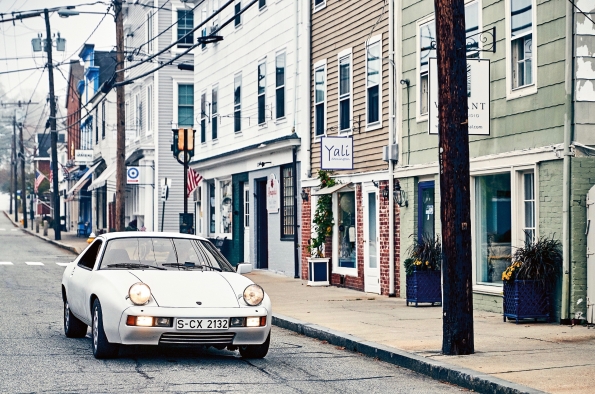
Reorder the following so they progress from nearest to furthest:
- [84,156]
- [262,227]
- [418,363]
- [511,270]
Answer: [418,363]
[511,270]
[262,227]
[84,156]

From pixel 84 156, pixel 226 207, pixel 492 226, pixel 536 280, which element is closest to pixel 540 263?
pixel 536 280

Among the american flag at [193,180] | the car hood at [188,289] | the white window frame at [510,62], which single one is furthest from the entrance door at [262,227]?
the car hood at [188,289]

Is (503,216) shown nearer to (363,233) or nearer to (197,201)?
(363,233)

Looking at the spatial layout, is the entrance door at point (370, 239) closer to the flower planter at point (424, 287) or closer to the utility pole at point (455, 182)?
the flower planter at point (424, 287)

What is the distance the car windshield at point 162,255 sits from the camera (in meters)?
11.5

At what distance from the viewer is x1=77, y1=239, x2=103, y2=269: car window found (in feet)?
39.8

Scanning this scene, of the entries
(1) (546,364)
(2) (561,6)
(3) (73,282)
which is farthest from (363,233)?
(1) (546,364)

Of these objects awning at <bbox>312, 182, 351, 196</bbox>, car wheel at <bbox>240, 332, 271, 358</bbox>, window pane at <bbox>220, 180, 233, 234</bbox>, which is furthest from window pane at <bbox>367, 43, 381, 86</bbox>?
window pane at <bbox>220, 180, 233, 234</bbox>

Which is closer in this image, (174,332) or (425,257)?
(174,332)

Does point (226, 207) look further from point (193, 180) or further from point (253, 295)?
point (253, 295)

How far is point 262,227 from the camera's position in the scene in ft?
93.9

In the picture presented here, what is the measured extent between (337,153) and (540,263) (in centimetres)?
762

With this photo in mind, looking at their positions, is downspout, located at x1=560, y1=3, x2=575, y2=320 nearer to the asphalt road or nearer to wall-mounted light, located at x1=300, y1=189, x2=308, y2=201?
the asphalt road

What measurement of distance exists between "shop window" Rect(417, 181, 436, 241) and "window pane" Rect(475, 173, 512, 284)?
167 centimetres
